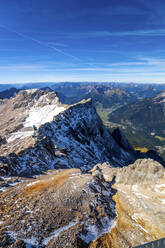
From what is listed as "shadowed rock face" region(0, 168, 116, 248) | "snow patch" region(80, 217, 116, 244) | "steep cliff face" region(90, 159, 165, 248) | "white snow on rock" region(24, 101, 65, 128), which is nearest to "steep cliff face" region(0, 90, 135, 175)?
"white snow on rock" region(24, 101, 65, 128)

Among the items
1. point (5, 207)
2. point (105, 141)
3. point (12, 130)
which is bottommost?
point (105, 141)

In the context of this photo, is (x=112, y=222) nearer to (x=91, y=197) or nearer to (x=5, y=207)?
(x=91, y=197)

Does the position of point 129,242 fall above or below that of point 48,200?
below

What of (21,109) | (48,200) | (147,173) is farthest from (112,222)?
(21,109)

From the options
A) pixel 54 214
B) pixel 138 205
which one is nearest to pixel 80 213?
pixel 54 214

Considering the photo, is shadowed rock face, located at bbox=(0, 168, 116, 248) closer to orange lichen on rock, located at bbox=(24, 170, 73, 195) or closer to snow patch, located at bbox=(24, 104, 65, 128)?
orange lichen on rock, located at bbox=(24, 170, 73, 195)

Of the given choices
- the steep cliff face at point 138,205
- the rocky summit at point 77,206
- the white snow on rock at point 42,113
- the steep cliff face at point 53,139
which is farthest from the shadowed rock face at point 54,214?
the white snow on rock at point 42,113
